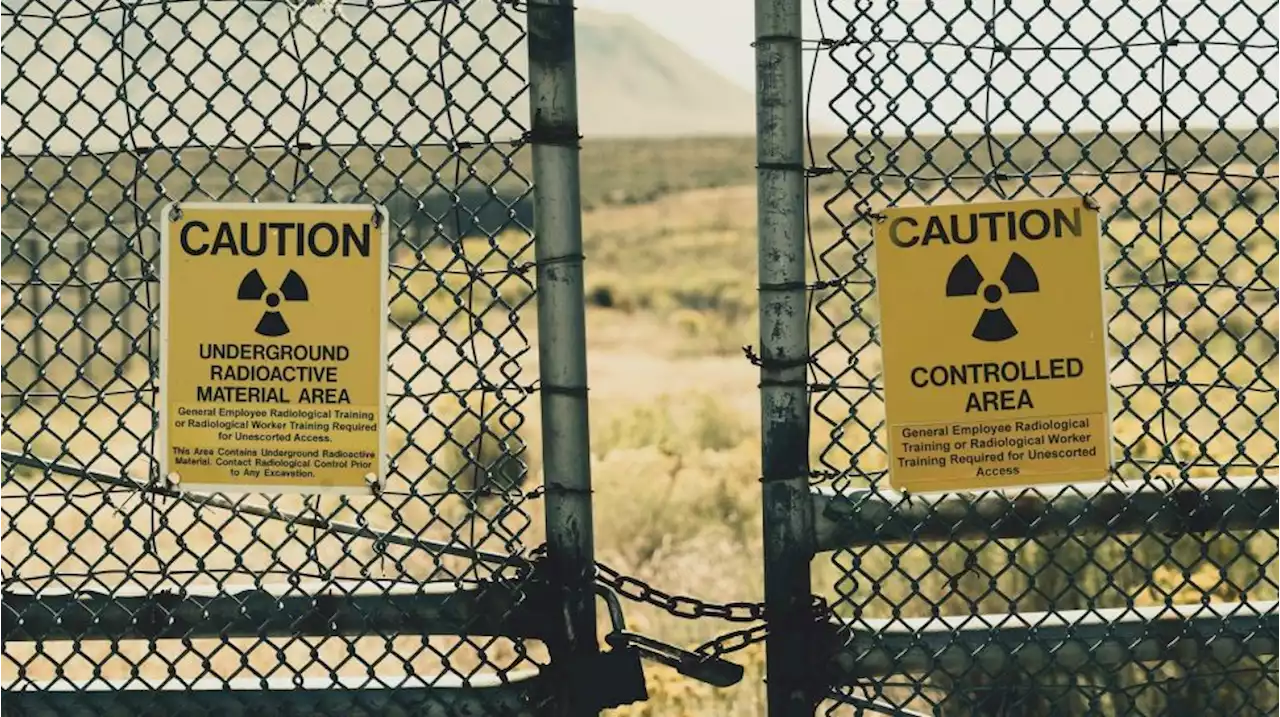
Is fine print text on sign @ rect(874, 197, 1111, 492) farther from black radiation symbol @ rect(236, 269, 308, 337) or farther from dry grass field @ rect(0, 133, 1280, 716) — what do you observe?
black radiation symbol @ rect(236, 269, 308, 337)

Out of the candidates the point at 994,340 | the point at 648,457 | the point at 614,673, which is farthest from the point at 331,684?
the point at 648,457

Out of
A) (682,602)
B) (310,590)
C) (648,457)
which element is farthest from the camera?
(648,457)

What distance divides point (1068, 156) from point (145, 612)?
64.9 meters

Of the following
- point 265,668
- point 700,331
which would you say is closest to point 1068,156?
point 700,331

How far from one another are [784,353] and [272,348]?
0.98 meters

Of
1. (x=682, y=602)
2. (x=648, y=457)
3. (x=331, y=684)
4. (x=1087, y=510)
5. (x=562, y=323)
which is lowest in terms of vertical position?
(x=331, y=684)

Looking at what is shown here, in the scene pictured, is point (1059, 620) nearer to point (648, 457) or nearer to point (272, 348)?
point (272, 348)

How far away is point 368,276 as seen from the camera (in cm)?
287

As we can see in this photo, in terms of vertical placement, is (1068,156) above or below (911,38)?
above

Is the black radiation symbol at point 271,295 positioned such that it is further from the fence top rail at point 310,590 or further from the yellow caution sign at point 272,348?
the fence top rail at point 310,590

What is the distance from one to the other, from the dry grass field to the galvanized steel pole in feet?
0.28

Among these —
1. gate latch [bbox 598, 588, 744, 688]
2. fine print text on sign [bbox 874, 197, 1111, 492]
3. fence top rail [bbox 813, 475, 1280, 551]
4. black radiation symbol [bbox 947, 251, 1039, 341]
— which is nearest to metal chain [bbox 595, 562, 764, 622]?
gate latch [bbox 598, 588, 744, 688]

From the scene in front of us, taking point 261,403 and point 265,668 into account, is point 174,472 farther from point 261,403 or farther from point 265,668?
point 265,668

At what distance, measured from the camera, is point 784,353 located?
2.87 m
